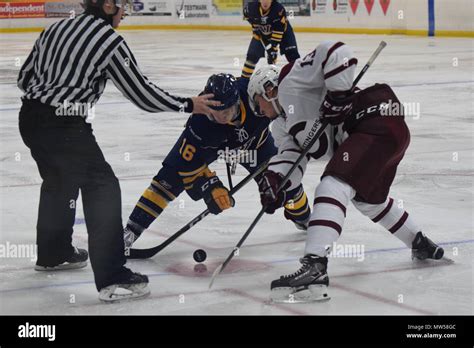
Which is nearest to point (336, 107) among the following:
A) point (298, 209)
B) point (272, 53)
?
point (298, 209)

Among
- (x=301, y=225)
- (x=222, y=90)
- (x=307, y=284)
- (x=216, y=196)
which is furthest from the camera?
(x=301, y=225)

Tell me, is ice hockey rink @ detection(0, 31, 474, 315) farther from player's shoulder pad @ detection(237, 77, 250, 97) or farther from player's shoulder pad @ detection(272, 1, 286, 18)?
player's shoulder pad @ detection(272, 1, 286, 18)

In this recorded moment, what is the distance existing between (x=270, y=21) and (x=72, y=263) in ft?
24.5

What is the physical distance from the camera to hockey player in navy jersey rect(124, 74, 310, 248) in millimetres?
4633

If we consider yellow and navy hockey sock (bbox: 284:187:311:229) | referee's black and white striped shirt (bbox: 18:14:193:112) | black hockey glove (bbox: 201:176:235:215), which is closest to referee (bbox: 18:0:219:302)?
referee's black and white striped shirt (bbox: 18:14:193:112)

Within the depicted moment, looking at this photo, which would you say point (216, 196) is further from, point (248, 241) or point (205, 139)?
point (248, 241)

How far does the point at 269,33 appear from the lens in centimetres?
1184

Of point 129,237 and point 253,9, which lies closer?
point 129,237

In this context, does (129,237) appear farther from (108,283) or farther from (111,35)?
(111,35)

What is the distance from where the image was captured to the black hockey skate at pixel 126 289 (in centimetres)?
409

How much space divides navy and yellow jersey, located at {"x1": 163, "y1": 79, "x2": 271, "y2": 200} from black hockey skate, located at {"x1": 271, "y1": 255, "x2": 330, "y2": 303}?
2.88ft

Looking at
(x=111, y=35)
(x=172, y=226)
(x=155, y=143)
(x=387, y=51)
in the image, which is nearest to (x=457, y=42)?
(x=387, y=51)

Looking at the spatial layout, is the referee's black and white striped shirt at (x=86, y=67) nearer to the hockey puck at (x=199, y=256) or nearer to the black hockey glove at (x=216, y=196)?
the black hockey glove at (x=216, y=196)

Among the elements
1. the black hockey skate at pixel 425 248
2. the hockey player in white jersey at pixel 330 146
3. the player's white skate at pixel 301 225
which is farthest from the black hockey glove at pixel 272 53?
the black hockey skate at pixel 425 248
